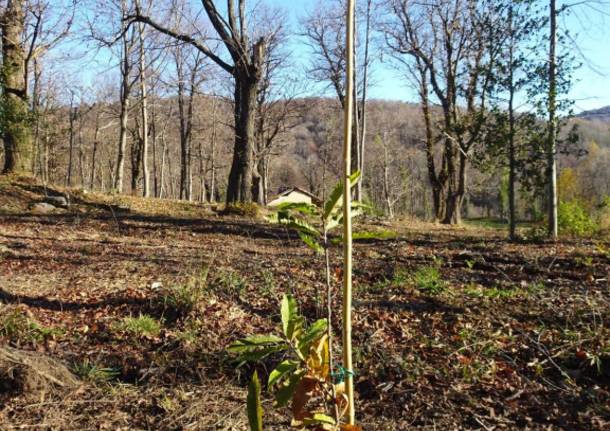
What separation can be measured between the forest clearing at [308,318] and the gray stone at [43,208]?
128 inches

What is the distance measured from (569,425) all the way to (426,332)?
41.8 inches

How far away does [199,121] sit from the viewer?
3095cm

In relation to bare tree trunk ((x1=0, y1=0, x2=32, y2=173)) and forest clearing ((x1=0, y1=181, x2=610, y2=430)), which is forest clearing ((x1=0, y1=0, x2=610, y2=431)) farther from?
bare tree trunk ((x1=0, y1=0, x2=32, y2=173))

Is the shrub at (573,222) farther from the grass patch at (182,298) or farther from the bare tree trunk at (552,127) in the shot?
the grass patch at (182,298)

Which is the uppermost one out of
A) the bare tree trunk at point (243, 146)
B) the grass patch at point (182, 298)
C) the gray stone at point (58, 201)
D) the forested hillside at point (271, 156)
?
the forested hillside at point (271, 156)

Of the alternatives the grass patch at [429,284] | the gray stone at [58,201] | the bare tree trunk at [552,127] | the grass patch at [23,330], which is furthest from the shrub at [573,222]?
the gray stone at [58,201]

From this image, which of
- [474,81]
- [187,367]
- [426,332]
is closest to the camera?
[187,367]

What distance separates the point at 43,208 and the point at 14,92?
506 cm

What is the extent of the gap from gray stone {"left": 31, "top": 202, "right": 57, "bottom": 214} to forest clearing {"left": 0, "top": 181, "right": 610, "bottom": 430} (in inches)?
128

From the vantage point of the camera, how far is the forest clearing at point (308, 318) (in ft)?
6.81

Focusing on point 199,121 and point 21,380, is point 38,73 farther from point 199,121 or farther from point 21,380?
point 21,380

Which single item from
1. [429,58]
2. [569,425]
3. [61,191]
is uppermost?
[429,58]

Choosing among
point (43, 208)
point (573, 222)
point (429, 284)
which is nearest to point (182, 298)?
point (429, 284)

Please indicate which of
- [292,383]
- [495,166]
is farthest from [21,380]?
[495,166]
